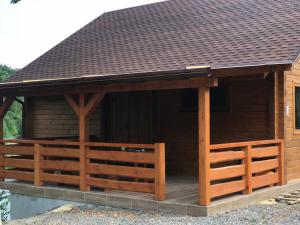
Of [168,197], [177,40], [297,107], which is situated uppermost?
[177,40]

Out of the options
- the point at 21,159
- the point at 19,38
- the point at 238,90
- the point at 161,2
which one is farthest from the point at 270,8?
the point at 19,38

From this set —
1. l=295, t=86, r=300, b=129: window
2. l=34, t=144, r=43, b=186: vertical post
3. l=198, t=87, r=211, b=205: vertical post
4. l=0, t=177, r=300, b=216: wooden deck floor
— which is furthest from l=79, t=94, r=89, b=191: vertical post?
l=295, t=86, r=300, b=129: window

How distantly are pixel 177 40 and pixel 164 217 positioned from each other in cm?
547

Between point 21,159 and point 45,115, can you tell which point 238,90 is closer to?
point 21,159

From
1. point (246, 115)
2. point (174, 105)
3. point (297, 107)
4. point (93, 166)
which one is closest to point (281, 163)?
point (246, 115)

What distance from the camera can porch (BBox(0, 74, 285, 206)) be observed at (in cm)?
782

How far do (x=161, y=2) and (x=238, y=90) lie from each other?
5636mm

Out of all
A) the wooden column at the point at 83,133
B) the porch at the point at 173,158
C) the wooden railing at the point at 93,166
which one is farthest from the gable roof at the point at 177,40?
A: the wooden railing at the point at 93,166

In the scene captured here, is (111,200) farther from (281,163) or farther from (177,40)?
(177,40)

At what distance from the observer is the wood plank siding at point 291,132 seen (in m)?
10.1

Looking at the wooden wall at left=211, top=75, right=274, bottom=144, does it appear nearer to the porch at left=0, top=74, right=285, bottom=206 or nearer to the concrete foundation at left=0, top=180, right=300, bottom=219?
the porch at left=0, top=74, right=285, bottom=206

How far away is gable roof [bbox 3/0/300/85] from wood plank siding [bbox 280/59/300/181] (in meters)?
1.07

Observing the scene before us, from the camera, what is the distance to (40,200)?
9.88 meters

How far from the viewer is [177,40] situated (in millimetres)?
11820
